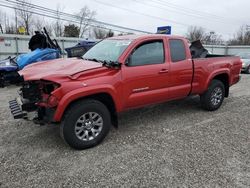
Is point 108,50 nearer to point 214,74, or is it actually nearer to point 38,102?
point 38,102

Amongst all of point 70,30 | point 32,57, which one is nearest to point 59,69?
point 32,57

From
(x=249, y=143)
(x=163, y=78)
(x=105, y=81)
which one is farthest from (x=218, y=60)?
(x=105, y=81)

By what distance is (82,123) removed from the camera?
13.3 feet

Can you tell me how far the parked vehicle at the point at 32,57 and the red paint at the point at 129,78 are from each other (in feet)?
17.5

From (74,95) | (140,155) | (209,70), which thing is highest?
(209,70)

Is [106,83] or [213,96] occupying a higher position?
[106,83]

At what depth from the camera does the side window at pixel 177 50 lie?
5191 mm

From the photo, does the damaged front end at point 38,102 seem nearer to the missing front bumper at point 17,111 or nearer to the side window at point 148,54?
the missing front bumper at point 17,111

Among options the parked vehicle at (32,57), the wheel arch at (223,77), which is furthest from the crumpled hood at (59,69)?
the parked vehicle at (32,57)

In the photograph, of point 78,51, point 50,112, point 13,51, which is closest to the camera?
point 50,112

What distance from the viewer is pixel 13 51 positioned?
13742mm

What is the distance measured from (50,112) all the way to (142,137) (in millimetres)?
1761

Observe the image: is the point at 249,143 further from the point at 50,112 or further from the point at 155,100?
the point at 50,112

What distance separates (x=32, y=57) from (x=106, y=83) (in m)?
6.70
